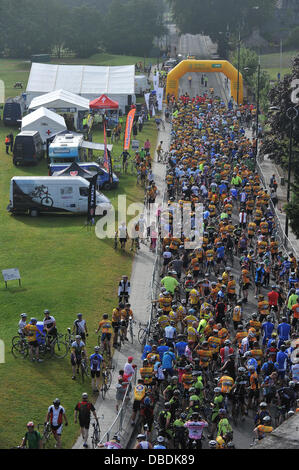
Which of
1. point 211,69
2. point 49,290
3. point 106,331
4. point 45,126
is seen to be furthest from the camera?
point 211,69

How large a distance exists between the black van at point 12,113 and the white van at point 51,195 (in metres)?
23.8

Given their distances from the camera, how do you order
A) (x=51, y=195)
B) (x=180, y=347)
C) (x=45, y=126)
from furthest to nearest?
(x=45, y=126) < (x=51, y=195) < (x=180, y=347)

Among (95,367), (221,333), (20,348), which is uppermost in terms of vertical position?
(221,333)

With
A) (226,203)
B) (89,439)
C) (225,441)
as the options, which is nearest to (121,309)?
(89,439)

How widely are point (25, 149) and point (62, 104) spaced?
10.0 metres

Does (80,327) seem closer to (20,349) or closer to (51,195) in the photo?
(20,349)

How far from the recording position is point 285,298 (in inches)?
1144

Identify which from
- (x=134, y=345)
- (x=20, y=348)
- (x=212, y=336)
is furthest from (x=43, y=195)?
(x=212, y=336)

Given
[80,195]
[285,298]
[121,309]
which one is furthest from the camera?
[80,195]

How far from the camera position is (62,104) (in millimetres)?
60469

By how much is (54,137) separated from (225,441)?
3659 cm

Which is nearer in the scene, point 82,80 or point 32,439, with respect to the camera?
point 32,439
